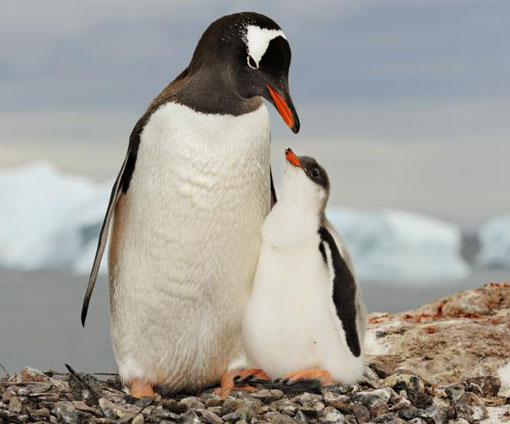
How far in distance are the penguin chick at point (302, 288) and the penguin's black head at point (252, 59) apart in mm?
386

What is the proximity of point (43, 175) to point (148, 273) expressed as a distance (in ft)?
49.8

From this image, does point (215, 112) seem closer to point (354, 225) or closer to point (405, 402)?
point (405, 402)

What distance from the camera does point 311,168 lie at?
369 centimetres

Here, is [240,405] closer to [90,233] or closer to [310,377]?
[310,377]

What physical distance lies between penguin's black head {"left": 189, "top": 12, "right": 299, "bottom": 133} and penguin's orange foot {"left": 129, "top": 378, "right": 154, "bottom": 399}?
1.43 m

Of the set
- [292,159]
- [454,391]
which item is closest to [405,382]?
[454,391]

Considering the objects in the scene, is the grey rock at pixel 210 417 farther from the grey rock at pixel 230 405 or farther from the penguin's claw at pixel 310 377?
the penguin's claw at pixel 310 377

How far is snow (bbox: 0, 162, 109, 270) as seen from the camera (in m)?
16.8

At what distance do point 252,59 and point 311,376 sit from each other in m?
1.45

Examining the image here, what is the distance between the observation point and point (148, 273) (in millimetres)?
3656

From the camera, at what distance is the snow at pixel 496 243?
54.7 ft

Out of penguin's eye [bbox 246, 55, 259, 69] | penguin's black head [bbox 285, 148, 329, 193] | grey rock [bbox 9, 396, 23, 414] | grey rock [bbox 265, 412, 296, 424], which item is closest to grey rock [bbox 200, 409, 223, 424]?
grey rock [bbox 265, 412, 296, 424]

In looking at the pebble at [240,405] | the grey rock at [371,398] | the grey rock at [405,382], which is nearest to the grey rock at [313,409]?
the pebble at [240,405]

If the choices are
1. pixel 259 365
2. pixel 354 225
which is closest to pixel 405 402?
pixel 259 365
